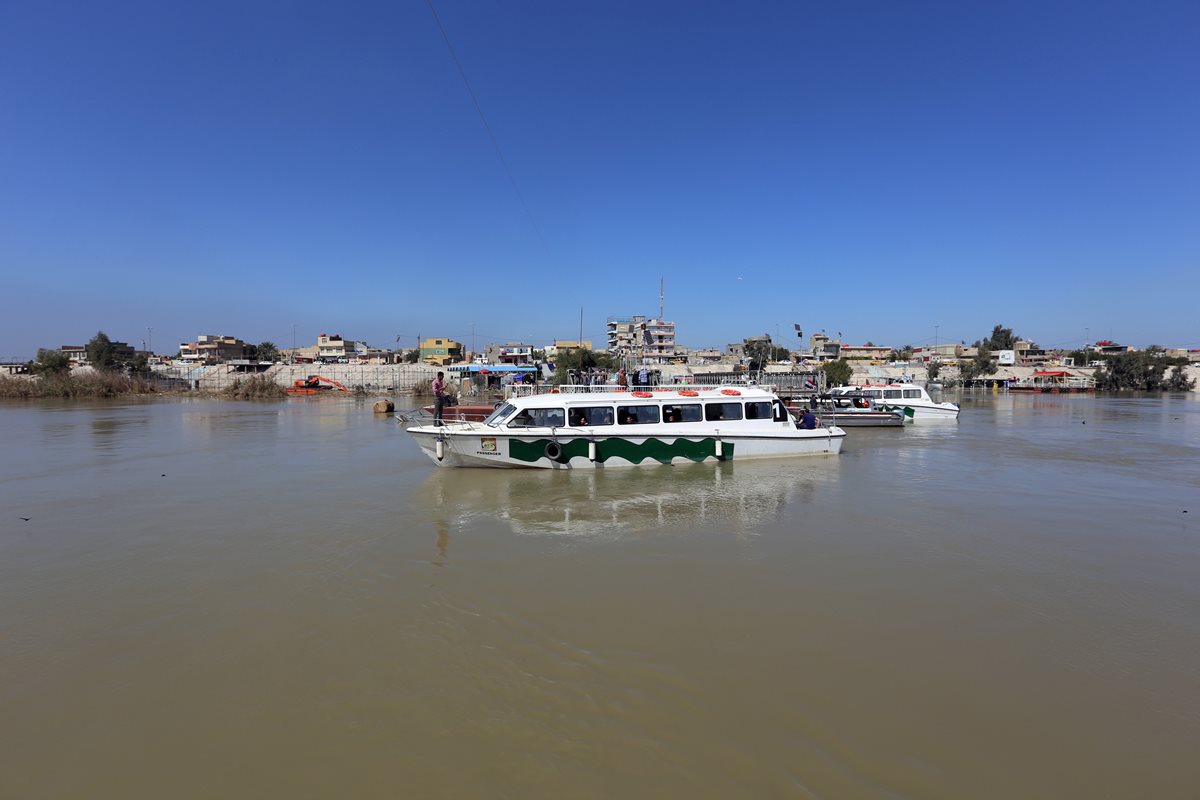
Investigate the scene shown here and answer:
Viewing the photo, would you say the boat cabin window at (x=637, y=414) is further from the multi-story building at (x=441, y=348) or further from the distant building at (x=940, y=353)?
the distant building at (x=940, y=353)

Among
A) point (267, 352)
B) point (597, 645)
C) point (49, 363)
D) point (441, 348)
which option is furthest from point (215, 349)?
point (597, 645)

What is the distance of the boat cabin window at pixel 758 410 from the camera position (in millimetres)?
15367

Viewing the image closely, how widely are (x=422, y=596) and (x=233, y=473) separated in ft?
35.5

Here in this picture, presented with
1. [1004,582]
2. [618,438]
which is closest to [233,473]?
[618,438]

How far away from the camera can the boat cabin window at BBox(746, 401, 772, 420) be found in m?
15.4

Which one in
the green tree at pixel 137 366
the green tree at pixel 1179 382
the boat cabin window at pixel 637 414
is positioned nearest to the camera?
the boat cabin window at pixel 637 414

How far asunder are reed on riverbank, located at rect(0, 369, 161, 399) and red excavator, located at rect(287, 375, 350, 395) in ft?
36.3

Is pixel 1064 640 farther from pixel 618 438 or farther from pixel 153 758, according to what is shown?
pixel 618 438

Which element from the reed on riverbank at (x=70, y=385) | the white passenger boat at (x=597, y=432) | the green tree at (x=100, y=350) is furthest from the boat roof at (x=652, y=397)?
the green tree at (x=100, y=350)

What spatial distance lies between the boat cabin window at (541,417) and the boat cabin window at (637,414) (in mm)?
1448

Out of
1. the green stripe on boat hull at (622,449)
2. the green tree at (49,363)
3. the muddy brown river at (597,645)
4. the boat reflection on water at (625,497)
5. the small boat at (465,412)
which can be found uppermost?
the green tree at (49,363)

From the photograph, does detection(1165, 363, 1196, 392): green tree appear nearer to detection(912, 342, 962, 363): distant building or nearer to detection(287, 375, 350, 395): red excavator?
detection(912, 342, 962, 363): distant building

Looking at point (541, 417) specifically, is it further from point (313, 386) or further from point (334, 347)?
point (334, 347)

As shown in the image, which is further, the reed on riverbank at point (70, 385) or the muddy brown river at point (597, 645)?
the reed on riverbank at point (70, 385)
